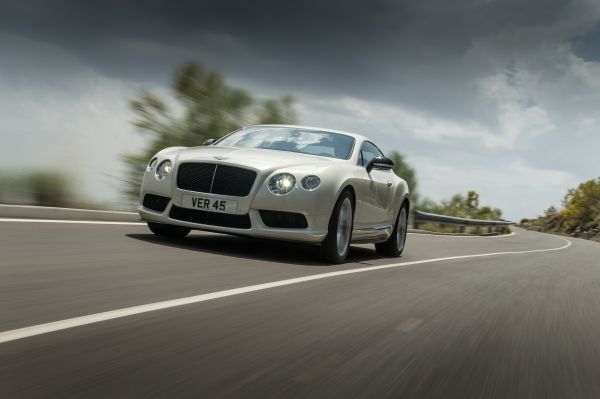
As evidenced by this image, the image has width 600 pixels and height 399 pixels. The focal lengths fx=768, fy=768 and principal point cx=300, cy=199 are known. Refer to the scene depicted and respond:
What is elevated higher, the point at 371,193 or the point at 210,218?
the point at 371,193

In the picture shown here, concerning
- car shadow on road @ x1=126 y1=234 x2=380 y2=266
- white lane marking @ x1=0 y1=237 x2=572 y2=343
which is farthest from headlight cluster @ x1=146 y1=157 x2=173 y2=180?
white lane marking @ x1=0 y1=237 x2=572 y2=343

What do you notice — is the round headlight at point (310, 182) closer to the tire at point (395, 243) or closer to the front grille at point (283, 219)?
the front grille at point (283, 219)

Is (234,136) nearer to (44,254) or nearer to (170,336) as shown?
(44,254)

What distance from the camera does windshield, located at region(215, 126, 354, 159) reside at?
27.3 feet

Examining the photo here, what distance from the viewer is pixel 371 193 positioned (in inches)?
339

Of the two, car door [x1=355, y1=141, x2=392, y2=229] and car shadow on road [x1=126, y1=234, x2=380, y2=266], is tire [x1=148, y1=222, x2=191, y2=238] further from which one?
car door [x1=355, y1=141, x2=392, y2=229]

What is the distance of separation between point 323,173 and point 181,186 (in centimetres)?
137

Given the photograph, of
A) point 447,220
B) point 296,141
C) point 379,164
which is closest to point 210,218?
point 296,141

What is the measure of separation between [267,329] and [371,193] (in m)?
4.78

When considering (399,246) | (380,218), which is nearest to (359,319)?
(380,218)

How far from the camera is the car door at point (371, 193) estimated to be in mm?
8289

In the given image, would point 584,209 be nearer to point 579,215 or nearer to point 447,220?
point 579,215

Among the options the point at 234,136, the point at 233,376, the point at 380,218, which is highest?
the point at 234,136

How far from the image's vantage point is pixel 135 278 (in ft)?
16.9
